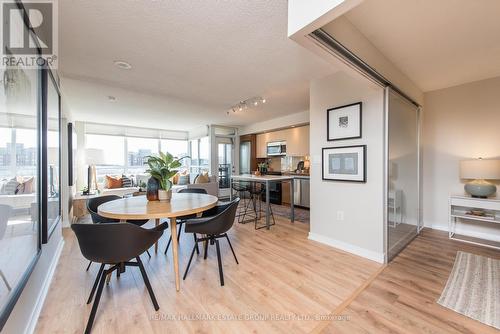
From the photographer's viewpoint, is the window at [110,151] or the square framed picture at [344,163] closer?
the square framed picture at [344,163]

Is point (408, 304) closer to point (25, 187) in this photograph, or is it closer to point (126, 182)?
point (25, 187)

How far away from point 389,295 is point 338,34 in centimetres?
217

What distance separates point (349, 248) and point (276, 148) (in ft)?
12.2

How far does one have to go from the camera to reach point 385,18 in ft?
5.79

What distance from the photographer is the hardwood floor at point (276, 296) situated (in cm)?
147

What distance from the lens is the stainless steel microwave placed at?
5.82 metres

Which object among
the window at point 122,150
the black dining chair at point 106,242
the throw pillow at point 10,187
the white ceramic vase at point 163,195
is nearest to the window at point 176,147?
the window at point 122,150

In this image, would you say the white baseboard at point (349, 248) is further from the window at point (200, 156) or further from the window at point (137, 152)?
the window at point (137, 152)

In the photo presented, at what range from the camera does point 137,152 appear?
22.5 ft

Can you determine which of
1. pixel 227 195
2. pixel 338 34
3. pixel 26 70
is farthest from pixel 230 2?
pixel 227 195

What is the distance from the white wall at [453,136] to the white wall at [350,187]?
194cm
